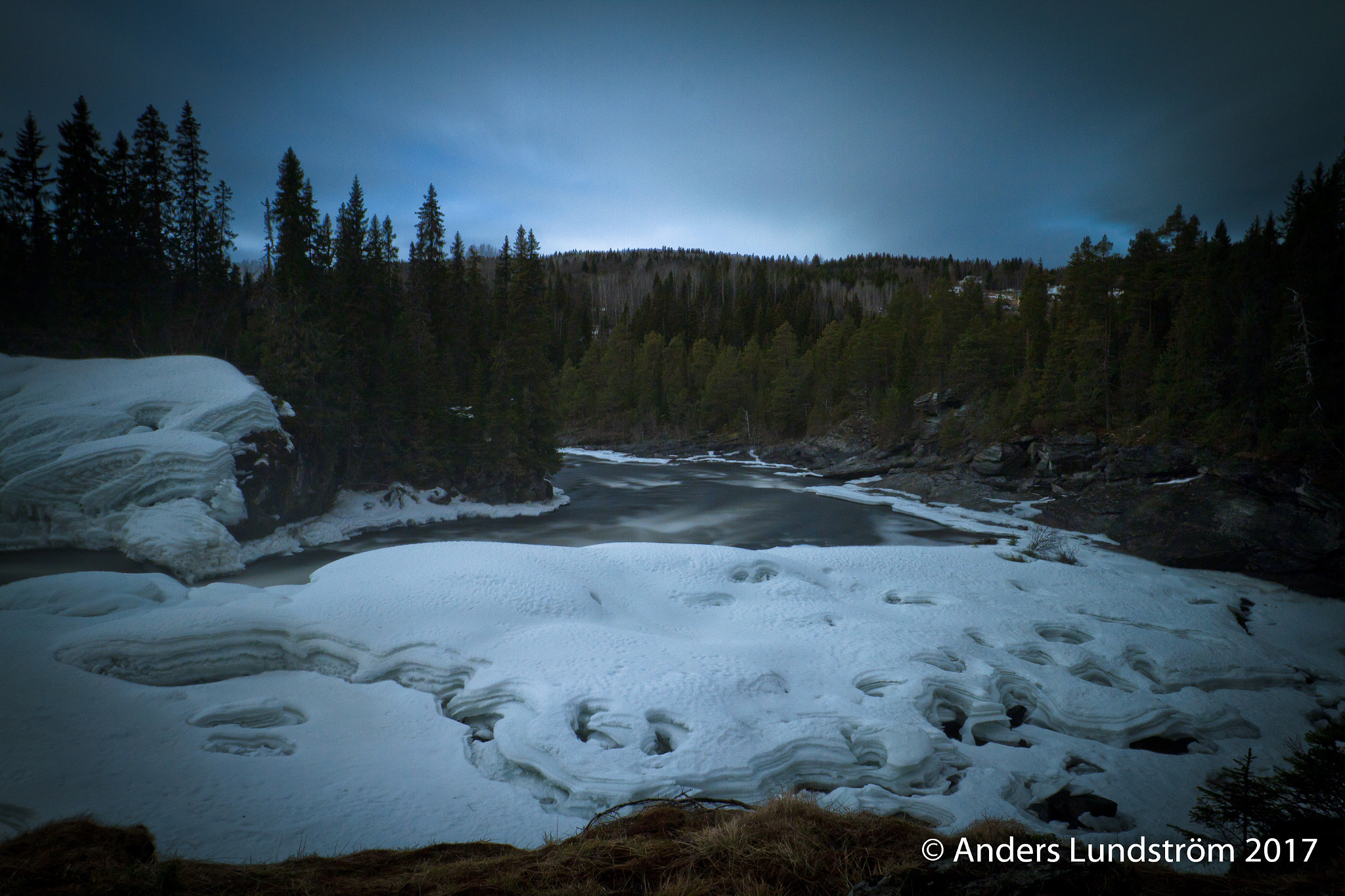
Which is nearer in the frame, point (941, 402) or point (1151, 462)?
point (1151, 462)

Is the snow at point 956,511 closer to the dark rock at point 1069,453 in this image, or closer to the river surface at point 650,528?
the river surface at point 650,528

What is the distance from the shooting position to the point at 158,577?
10875mm

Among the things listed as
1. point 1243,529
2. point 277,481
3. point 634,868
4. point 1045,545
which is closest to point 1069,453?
point 1243,529

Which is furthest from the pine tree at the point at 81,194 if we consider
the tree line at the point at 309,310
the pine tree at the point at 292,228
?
the pine tree at the point at 292,228

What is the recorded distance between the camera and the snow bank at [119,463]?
15.2 m

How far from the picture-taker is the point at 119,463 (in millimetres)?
16094

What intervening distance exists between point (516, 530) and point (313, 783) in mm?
19602

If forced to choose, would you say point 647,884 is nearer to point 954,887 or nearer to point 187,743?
point 954,887

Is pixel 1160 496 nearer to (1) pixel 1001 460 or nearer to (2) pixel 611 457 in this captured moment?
(1) pixel 1001 460

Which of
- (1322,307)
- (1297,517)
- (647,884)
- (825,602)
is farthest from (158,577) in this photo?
(1322,307)

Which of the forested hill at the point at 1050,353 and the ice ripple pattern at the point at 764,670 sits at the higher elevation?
the forested hill at the point at 1050,353

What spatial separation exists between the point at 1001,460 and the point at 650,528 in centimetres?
2261

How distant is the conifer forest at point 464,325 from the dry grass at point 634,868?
23.4 metres

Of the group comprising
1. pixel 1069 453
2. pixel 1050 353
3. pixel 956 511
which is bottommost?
pixel 956 511
